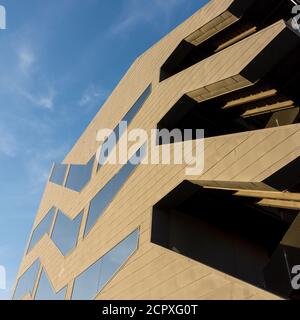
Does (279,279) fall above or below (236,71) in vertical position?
below

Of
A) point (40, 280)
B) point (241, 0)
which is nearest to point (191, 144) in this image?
point (241, 0)

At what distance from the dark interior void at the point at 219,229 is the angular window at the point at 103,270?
134cm

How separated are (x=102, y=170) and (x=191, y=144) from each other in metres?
9.17

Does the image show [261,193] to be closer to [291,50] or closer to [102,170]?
[291,50]

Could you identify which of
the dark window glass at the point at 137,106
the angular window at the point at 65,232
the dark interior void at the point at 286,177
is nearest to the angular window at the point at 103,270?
the angular window at the point at 65,232

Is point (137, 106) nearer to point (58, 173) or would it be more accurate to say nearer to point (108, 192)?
point (108, 192)

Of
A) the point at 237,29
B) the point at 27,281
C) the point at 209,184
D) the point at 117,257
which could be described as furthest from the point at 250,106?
the point at 27,281

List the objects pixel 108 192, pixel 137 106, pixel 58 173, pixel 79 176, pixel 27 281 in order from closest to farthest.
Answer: pixel 108 192
pixel 137 106
pixel 79 176
pixel 27 281
pixel 58 173

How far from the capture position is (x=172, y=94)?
13.4 meters

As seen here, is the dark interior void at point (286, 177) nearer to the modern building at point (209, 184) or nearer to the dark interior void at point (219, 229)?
the modern building at point (209, 184)

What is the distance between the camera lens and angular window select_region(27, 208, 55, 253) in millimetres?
27159

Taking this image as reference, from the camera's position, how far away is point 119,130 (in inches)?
728

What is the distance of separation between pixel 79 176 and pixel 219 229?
12.9 m

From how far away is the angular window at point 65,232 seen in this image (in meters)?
19.2
